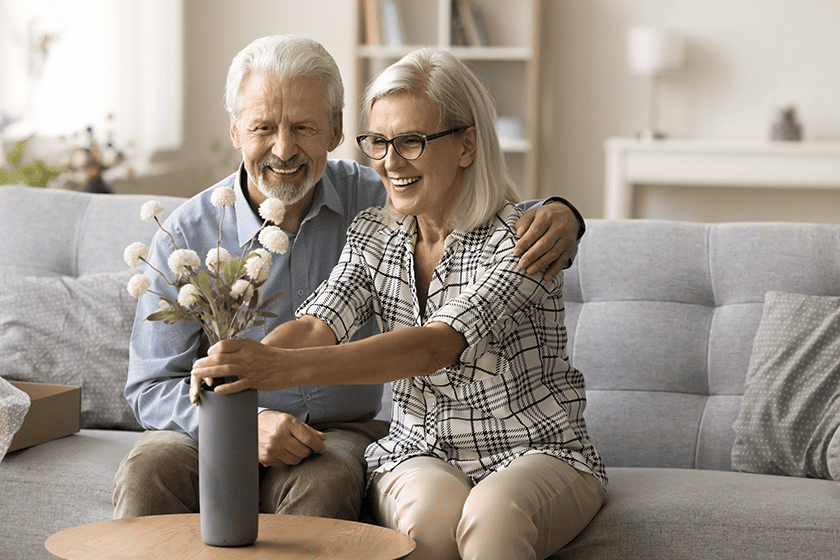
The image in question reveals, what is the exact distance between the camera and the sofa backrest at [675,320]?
1.98m

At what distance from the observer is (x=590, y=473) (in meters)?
1.56

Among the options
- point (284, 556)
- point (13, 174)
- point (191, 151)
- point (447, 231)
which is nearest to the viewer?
point (284, 556)

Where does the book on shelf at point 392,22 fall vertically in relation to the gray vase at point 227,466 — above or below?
above

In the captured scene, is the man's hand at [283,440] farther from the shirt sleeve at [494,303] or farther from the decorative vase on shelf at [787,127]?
the decorative vase on shelf at [787,127]

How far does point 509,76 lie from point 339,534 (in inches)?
166

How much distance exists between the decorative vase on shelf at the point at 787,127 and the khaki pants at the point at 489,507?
372 cm

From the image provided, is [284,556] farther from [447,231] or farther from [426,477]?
[447,231]

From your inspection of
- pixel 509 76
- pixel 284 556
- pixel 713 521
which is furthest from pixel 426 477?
pixel 509 76

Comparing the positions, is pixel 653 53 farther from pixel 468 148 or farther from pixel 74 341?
pixel 74 341

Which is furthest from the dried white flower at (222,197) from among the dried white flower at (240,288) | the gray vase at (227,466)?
the gray vase at (227,466)

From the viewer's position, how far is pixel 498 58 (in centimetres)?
495

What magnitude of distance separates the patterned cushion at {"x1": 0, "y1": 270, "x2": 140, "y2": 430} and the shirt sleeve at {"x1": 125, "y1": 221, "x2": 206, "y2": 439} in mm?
330

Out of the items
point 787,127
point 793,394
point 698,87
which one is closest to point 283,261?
point 793,394

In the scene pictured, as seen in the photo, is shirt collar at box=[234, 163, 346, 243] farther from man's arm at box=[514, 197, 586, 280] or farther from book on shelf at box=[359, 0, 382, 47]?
book on shelf at box=[359, 0, 382, 47]
